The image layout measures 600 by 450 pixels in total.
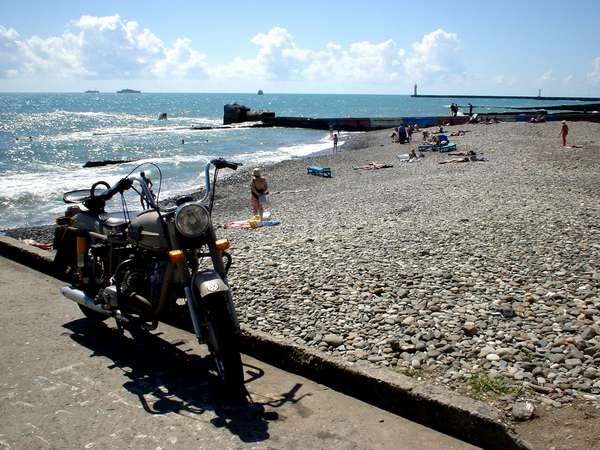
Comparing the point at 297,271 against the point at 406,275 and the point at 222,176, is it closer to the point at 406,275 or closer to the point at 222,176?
the point at 406,275

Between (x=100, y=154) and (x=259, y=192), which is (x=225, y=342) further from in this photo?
(x=100, y=154)

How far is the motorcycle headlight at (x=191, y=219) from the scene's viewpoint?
4043 mm

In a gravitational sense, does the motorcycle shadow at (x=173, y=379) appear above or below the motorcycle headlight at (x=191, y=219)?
below

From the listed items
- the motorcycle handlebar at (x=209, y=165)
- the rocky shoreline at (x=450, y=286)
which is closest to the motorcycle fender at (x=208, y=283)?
the motorcycle handlebar at (x=209, y=165)

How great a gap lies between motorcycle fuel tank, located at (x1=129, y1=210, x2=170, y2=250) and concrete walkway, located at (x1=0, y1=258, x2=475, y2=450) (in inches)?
40.5

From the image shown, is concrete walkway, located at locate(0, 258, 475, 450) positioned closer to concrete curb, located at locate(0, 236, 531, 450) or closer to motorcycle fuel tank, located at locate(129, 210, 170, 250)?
concrete curb, located at locate(0, 236, 531, 450)

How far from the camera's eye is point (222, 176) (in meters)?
26.7

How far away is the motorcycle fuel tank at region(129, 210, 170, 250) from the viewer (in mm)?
4312

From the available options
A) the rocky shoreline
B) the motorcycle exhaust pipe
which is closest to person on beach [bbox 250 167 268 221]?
the rocky shoreline

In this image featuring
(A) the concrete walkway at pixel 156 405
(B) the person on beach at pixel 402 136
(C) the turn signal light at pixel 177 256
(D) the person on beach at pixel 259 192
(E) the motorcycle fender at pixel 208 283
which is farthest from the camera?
(B) the person on beach at pixel 402 136

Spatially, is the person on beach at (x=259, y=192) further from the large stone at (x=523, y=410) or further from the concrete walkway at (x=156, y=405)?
the large stone at (x=523, y=410)

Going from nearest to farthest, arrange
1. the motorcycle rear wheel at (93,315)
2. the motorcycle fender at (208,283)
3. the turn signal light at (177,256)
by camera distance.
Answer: the motorcycle fender at (208,283), the turn signal light at (177,256), the motorcycle rear wheel at (93,315)

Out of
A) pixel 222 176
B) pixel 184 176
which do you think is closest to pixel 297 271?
pixel 222 176

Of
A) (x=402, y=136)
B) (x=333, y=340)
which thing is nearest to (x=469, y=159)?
(x=402, y=136)
